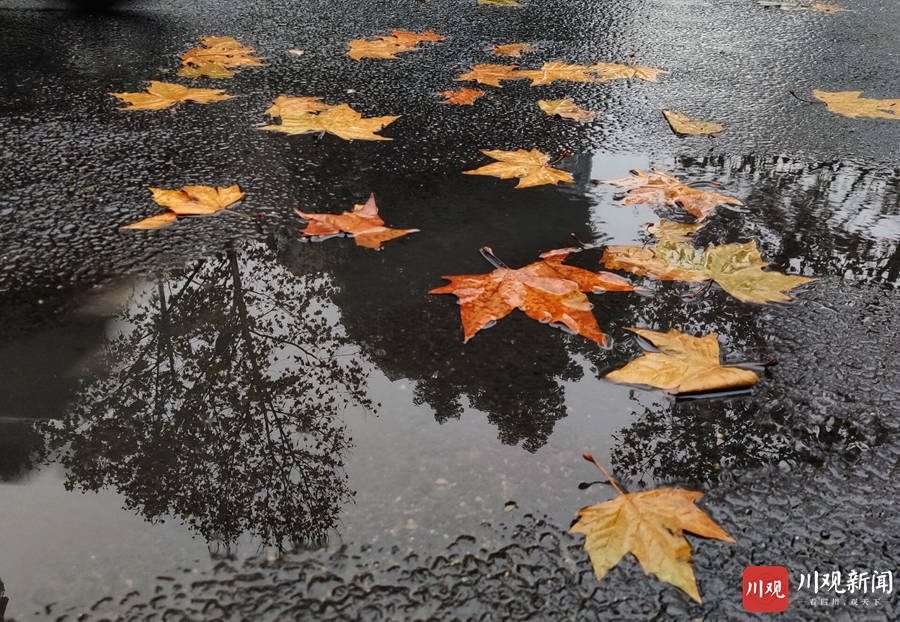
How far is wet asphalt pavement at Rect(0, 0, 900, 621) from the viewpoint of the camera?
1217 mm

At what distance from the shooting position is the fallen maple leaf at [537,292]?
1861 mm

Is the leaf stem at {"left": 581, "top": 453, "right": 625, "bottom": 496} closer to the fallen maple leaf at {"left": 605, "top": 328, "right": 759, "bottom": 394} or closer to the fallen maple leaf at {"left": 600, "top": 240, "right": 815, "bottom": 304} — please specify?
the fallen maple leaf at {"left": 605, "top": 328, "right": 759, "bottom": 394}

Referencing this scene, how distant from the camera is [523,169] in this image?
2.73 m

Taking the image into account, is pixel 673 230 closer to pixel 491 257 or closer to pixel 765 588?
pixel 491 257

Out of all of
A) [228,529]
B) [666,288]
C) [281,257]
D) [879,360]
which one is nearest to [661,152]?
[666,288]

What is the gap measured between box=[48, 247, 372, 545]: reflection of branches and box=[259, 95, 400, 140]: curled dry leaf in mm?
1200

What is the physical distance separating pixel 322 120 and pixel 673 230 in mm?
1653

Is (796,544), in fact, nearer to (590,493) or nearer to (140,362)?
(590,493)

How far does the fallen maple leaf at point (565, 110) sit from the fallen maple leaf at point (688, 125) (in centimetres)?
35

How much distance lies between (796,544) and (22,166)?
9.23ft

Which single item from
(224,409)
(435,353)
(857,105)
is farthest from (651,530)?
(857,105)

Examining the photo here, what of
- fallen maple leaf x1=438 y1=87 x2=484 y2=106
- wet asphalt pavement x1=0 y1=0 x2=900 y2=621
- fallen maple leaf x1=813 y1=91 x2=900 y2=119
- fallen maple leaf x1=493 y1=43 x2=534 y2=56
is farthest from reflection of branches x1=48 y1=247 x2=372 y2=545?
fallen maple leaf x1=813 y1=91 x2=900 y2=119

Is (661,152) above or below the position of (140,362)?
above

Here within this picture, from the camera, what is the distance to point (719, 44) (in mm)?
4348
